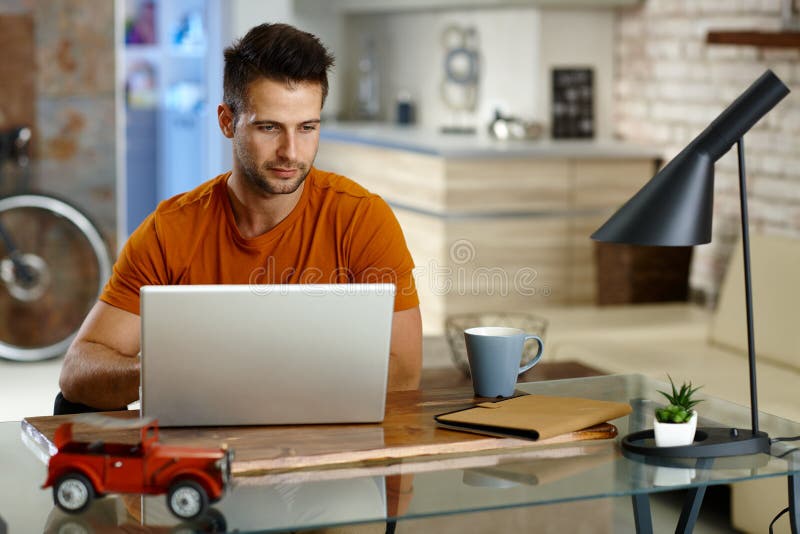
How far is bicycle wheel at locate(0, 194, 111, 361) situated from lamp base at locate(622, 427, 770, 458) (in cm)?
358

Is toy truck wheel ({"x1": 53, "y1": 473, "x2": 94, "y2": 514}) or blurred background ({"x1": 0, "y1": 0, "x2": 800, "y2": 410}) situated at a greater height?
blurred background ({"x1": 0, "y1": 0, "x2": 800, "y2": 410})

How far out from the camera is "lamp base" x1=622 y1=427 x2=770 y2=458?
1584 mm

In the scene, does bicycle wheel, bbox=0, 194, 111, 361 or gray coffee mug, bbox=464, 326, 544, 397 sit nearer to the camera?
gray coffee mug, bbox=464, 326, 544, 397

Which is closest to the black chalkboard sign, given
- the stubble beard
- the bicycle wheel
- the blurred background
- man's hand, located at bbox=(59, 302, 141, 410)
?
the blurred background

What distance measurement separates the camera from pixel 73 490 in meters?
1.40

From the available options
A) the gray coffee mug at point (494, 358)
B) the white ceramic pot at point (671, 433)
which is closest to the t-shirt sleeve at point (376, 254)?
the gray coffee mug at point (494, 358)

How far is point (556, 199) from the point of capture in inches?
186

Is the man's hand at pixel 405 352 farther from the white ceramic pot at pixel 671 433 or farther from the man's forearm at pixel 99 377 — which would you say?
the white ceramic pot at pixel 671 433

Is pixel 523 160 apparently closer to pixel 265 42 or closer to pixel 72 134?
pixel 72 134

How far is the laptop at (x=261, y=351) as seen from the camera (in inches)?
60.5

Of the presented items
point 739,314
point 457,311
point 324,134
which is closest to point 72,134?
point 324,134

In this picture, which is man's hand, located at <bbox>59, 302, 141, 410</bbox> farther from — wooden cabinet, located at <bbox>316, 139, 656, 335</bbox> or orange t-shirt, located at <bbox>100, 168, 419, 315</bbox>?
wooden cabinet, located at <bbox>316, 139, 656, 335</bbox>

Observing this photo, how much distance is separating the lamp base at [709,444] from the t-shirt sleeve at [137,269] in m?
0.89

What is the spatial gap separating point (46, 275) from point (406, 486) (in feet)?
12.4
